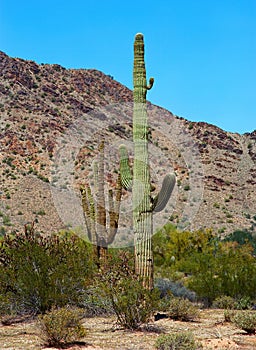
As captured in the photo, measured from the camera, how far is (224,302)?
14719 millimetres

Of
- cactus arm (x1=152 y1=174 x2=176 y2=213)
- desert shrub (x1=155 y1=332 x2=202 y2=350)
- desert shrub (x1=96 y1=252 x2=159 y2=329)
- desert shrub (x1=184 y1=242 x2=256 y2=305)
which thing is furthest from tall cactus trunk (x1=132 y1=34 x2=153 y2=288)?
desert shrub (x1=184 y1=242 x2=256 y2=305)

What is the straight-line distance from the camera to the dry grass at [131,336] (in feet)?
28.0

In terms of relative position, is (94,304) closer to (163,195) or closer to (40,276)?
(40,276)

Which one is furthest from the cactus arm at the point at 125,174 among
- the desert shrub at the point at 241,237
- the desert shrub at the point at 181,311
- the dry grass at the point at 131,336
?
the desert shrub at the point at 241,237

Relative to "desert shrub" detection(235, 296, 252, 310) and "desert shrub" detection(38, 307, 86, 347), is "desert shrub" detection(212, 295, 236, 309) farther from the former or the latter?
"desert shrub" detection(38, 307, 86, 347)

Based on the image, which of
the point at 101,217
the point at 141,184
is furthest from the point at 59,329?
the point at 101,217

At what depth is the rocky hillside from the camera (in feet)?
129

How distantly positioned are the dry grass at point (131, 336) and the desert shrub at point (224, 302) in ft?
8.10

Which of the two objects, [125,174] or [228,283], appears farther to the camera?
[228,283]

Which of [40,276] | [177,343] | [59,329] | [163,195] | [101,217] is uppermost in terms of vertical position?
[163,195]

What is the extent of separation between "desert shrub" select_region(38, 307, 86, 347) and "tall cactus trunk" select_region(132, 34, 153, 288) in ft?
8.80

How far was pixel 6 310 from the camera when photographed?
11.7 m

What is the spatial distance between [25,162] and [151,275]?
34.2 metres

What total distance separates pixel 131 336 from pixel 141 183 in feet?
11.8
